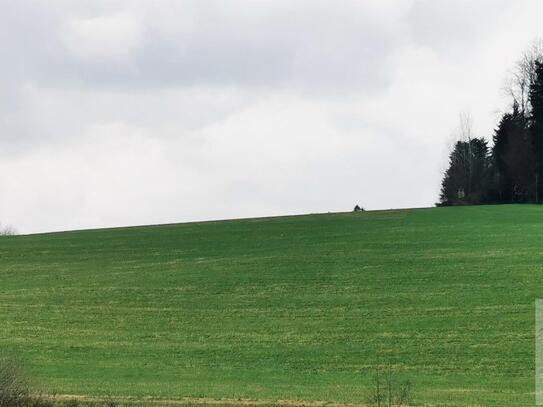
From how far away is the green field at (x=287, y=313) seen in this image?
18.8 m

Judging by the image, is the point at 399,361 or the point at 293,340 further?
the point at 293,340

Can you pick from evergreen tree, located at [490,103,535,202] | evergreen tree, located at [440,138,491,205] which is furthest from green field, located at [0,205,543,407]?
evergreen tree, located at [440,138,491,205]

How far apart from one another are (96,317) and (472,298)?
44.2ft

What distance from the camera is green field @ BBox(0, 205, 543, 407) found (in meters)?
18.8

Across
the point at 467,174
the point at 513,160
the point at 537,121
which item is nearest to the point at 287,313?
the point at 537,121

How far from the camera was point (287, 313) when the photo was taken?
2670 centimetres

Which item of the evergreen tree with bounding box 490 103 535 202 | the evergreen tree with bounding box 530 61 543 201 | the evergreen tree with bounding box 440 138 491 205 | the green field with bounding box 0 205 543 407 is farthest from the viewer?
the evergreen tree with bounding box 440 138 491 205

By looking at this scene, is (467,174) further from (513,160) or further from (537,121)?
(537,121)

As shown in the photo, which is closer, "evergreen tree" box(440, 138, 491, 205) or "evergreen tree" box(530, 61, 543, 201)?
"evergreen tree" box(530, 61, 543, 201)

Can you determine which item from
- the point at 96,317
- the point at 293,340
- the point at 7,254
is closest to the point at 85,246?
the point at 7,254

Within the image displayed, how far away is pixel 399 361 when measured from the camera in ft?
67.2

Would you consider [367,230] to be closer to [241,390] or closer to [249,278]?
[249,278]

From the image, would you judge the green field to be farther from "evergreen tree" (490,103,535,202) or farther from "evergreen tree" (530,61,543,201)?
"evergreen tree" (490,103,535,202)

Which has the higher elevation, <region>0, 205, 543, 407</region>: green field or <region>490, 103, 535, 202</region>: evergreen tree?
<region>490, 103, 535, 202</region>: evergreen tree
